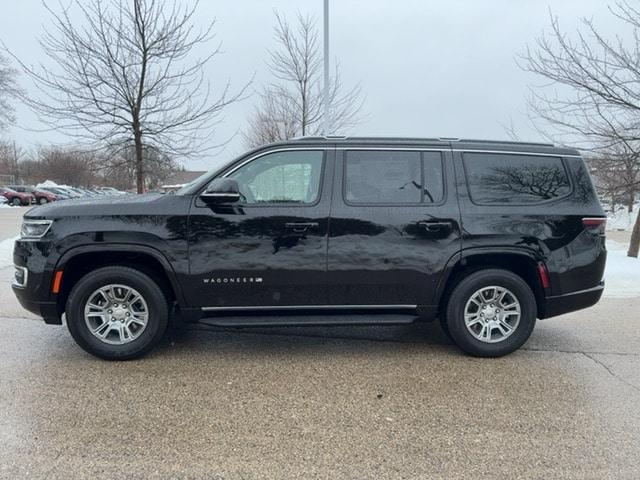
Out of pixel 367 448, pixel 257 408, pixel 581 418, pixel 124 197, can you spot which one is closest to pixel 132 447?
pixel 257 408

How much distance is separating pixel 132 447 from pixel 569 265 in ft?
12.7

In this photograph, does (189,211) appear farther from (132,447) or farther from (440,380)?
(440,380)

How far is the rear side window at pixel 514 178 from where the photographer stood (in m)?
4.27

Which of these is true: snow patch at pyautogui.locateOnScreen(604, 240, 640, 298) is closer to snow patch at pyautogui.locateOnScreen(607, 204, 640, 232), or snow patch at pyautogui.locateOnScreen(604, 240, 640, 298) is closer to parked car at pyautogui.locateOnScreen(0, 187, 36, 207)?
snow patch at pyautogui.locateOnScreen(607, 204, 640, 232)

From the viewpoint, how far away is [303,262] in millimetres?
4078

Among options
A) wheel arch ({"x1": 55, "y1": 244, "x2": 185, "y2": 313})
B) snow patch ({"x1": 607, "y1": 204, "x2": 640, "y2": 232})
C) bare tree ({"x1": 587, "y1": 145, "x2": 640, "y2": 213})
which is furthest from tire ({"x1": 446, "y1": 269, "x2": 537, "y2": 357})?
snow patch ({"x1": 607, "y1": 204, "x2": 640, "y2": 232})

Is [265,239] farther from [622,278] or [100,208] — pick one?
[622,278]

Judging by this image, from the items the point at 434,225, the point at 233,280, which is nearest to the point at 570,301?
the point at 434,225

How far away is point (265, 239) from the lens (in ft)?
13.2

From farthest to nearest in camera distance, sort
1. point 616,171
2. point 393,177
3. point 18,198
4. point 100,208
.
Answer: point 18,198 → point 616,171 → point 393,177 → point 100,208

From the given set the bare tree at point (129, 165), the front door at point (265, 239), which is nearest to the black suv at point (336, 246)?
the front door at point (265, 239)

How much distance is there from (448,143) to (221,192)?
84.0 inches

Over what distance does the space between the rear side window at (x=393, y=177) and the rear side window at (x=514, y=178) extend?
338 mm

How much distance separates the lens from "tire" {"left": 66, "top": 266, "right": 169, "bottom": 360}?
13.1 ft
